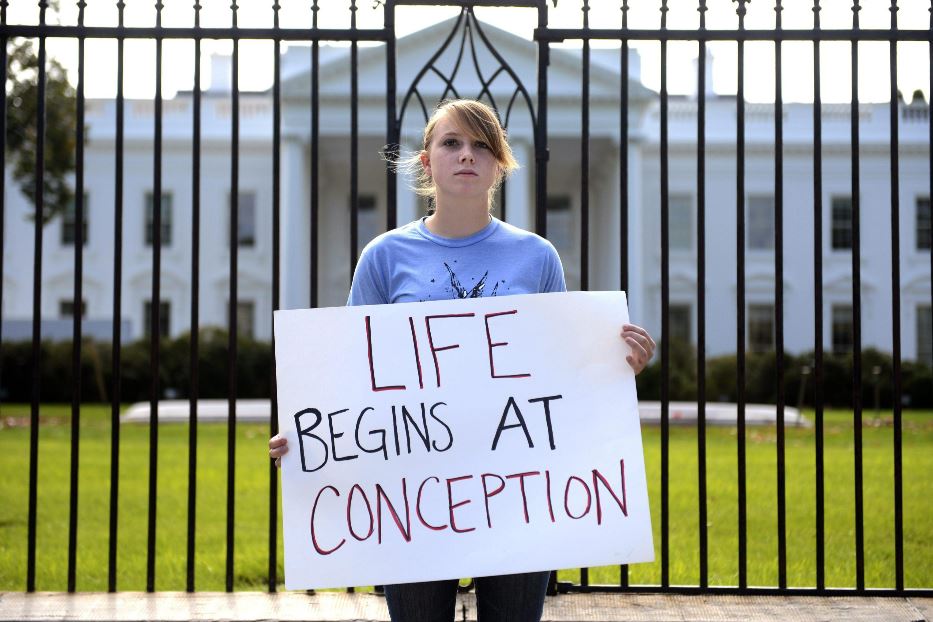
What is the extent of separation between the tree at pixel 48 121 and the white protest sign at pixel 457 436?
1387cm

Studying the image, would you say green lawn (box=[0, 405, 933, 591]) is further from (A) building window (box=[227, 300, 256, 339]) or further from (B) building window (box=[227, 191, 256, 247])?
(B) building window (box=[227, 191, 256, 247])

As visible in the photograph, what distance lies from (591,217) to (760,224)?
5422 millimetres

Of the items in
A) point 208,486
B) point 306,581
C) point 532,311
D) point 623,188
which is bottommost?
point 208,486

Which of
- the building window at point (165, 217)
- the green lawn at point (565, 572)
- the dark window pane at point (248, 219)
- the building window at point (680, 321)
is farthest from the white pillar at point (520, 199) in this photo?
the green lawn at point (565, 572)

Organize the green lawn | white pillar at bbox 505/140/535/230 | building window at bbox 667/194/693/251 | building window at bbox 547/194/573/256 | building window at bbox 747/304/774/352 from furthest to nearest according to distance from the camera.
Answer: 1. building window at bbox 547/194/573/256
2. building window at bbox 667/194/693/251
3. building window at bbox 747/304/774/352
4. white pillar at bbox 505/140/535/230
5. the green lawn

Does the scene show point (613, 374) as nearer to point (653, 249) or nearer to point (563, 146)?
point (563, 146)

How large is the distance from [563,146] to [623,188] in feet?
79.2

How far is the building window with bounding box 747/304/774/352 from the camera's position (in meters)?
28.0

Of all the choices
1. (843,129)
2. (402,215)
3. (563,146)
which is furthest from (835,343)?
(402,215)

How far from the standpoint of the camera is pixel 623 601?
3.19m

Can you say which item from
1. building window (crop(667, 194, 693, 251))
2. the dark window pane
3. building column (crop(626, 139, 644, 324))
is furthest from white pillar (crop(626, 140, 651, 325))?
the dark window pane

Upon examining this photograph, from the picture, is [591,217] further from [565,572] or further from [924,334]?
[565,572]

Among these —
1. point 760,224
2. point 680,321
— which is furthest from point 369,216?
point 760,224

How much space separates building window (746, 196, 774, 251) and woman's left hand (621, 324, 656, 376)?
91.3 ft
